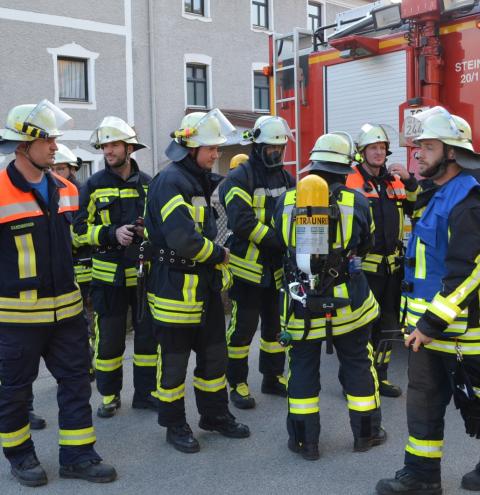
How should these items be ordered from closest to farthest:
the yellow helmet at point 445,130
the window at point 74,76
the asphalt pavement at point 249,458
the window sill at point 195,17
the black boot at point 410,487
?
the yellow helmet at point 445,130 → the black boot at point 410,487 → the asphalt pavement at point 249,458 → the window at point 74,76 → the window sill at point 195,17

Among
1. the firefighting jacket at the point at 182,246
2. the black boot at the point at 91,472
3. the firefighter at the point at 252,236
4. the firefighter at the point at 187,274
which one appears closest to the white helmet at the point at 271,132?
the firefighter at the point at 252,236

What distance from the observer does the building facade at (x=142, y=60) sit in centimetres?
1594

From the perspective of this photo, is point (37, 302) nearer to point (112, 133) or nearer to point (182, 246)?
point (182, 246)

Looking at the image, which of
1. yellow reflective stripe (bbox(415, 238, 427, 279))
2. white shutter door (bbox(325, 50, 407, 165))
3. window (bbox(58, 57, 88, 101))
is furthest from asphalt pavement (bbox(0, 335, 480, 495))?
window (bbox(58, 57, 88, 101))

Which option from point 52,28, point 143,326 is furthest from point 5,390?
point 52,28

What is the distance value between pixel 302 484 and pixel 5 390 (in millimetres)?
1630

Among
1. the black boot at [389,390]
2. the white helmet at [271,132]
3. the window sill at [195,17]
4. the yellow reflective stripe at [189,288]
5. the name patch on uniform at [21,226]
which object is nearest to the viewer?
the name patch on uniform at [21,226]

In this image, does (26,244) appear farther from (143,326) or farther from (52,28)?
(52,28)

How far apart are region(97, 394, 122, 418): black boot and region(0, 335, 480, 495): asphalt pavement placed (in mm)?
53

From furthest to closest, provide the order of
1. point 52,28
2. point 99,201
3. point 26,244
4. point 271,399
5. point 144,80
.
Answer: point 144,80, point 52,28, point 271,399, point 99,201, point 26,244

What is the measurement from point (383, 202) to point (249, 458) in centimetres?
198

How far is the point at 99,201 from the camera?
4.48 metres

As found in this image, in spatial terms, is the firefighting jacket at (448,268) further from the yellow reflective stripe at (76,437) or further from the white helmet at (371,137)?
the yellow reflective stripe at (76,437)

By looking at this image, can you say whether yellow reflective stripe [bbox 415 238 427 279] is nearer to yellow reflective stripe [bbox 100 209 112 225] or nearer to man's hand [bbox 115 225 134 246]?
man's hand [bbox 115 225 134 246]
